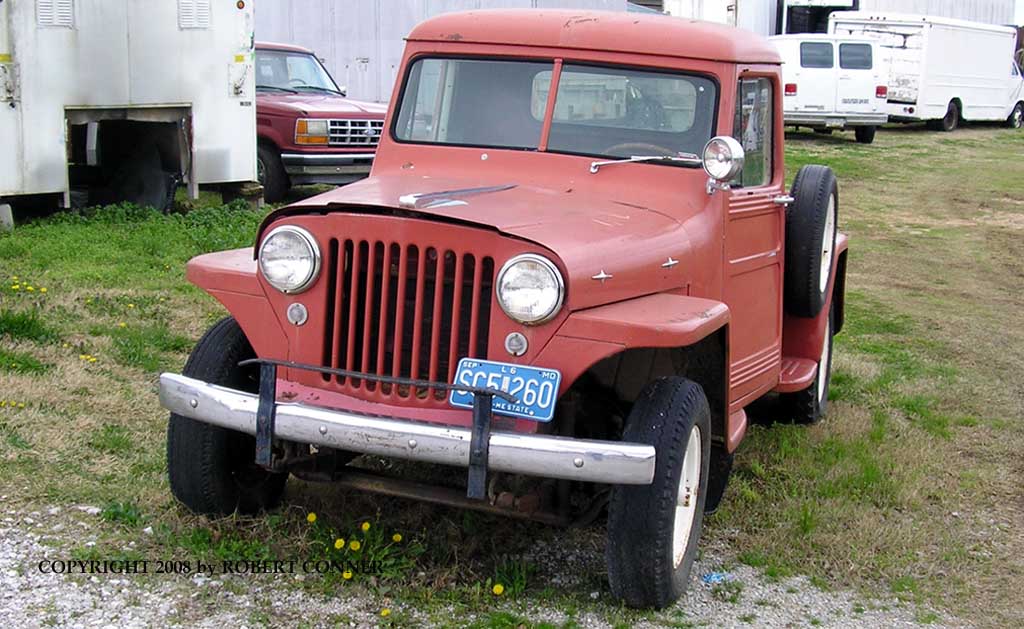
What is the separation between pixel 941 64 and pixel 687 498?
942 inches

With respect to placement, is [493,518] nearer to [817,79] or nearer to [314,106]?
[314,106]

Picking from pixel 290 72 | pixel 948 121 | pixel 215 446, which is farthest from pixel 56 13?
pixel 948 121

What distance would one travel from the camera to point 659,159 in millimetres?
4867

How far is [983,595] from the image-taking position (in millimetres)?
4465

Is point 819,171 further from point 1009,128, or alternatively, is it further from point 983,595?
point 1009,128

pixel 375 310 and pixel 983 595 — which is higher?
pixel 375 310

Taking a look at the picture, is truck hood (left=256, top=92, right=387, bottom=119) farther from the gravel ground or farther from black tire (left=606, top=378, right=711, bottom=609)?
black tire (left=606, top=378, right=711, bottom=609)

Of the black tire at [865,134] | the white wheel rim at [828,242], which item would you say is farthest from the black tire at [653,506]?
the black tire at [865,134]

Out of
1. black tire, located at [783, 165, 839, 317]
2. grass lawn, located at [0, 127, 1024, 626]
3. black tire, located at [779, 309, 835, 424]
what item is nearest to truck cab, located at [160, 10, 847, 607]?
black tire, located at [783, 165, 839, 317]

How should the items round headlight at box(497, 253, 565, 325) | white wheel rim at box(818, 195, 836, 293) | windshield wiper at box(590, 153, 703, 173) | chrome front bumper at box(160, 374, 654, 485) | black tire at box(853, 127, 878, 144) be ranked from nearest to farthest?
chrome front bumper at box(160, 374, 654, 485) → round headlight at box(497, 253, 565, 325) → windshield wiper at box(590, 153, 703, 173) → white wheel rim at box(818, 195, 836, 293) → black tire at box(853, 127, 878, 144)

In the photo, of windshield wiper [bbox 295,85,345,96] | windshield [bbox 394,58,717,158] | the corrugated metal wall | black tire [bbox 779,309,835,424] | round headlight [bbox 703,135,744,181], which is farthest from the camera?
the corrugated metal wall

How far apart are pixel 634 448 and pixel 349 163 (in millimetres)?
9603

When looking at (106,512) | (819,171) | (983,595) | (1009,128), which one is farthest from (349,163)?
(1009,128)

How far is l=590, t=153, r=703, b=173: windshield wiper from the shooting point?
4848 millimetres
